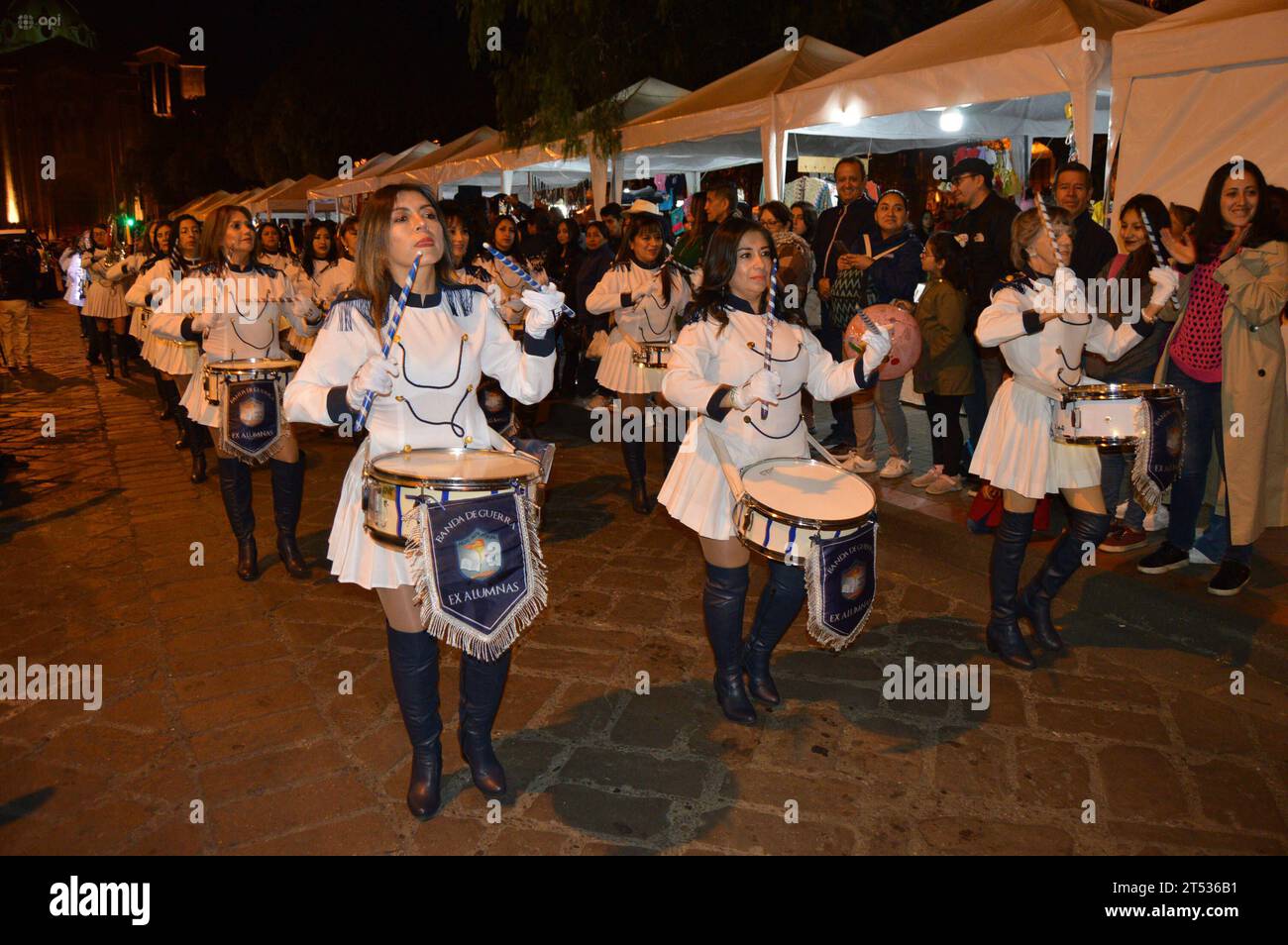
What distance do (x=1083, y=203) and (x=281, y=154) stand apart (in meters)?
41.9

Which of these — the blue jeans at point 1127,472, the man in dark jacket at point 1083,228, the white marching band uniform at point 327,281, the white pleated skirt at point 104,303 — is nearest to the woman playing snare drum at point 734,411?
the blue jeans at point 1127,472

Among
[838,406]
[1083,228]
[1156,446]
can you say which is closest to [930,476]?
[838,406]

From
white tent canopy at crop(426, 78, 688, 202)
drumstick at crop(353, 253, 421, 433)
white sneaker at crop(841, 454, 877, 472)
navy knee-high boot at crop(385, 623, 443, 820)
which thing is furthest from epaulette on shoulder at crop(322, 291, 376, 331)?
white tent canopy at crop(426, 78, 688, 202)

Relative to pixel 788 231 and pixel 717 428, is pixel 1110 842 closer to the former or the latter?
pixel 717 428

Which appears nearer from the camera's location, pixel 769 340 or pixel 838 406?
pixel 769 340

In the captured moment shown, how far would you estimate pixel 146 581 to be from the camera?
625 centimetres

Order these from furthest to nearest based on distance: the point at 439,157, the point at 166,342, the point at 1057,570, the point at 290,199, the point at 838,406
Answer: the point at 290,199 < the point at 439,157 < the point at 838,406 < the point at 166,342 < the point at 1057,570

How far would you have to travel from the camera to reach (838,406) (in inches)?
344

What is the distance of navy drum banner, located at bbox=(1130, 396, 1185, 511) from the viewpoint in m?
4.15

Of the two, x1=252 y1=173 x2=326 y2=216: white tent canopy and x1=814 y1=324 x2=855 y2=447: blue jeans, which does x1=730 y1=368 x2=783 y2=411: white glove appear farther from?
x1=252 y1=173 x2=326 y2=216: white tent canopy

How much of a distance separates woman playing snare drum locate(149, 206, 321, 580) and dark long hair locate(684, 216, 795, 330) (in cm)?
302

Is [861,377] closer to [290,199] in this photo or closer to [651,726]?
[651,726]

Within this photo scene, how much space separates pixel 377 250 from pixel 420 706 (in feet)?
5.30

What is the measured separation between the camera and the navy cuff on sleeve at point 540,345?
3555 millimetres
